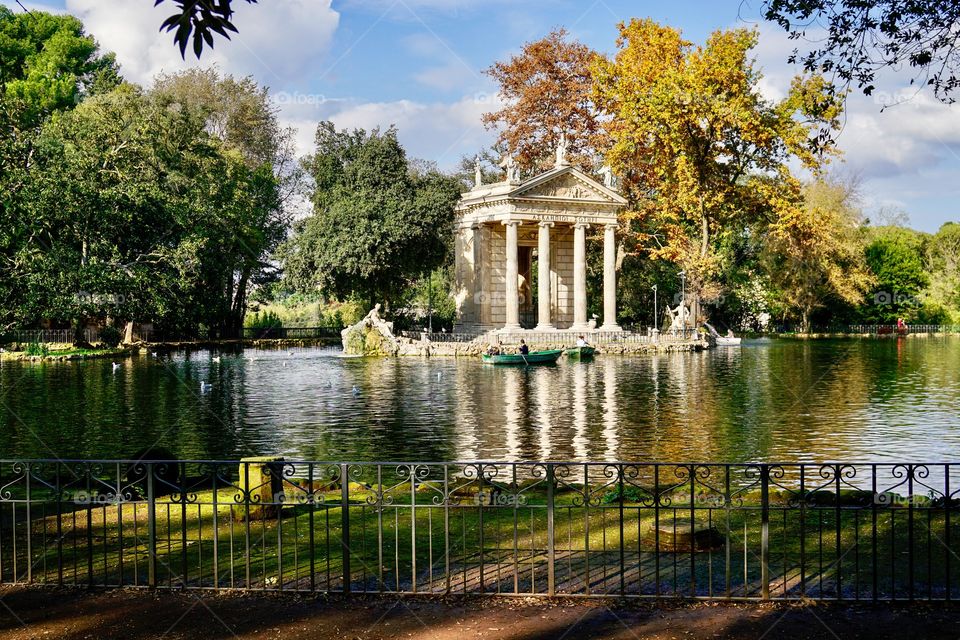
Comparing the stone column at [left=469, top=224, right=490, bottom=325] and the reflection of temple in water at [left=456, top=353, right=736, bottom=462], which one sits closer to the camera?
the reflection of temple in water at [left=456, top=353, right=736, bottom=462]

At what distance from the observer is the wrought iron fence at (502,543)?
25.3ft

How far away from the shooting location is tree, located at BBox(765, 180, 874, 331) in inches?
2876

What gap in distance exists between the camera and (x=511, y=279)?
57.3 meters

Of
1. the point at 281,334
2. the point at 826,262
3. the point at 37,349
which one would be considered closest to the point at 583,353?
the point at 37,349

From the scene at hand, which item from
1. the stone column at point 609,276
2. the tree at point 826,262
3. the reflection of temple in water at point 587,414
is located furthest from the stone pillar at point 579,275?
the reflection of temple in water at point 587,414

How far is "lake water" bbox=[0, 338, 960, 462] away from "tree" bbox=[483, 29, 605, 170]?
95.1 ft

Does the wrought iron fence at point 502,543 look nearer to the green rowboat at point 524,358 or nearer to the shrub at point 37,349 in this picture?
the green rowboat at point 524,358

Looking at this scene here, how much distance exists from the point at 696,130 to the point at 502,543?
50745mm

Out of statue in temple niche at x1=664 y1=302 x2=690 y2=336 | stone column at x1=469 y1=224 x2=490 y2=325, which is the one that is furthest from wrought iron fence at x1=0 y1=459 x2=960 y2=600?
stone column at x1=469 y1=224 x2=490 y2=325

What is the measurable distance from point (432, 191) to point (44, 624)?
53422 mm

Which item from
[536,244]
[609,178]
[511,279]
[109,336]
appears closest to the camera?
[109,336]

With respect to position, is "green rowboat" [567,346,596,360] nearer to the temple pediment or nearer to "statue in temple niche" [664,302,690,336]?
"statue in temple niche" [664,302,690,336]

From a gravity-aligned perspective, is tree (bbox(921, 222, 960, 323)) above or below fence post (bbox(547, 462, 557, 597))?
above

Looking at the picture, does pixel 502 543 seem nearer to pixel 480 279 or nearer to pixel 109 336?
pixel 109 336
